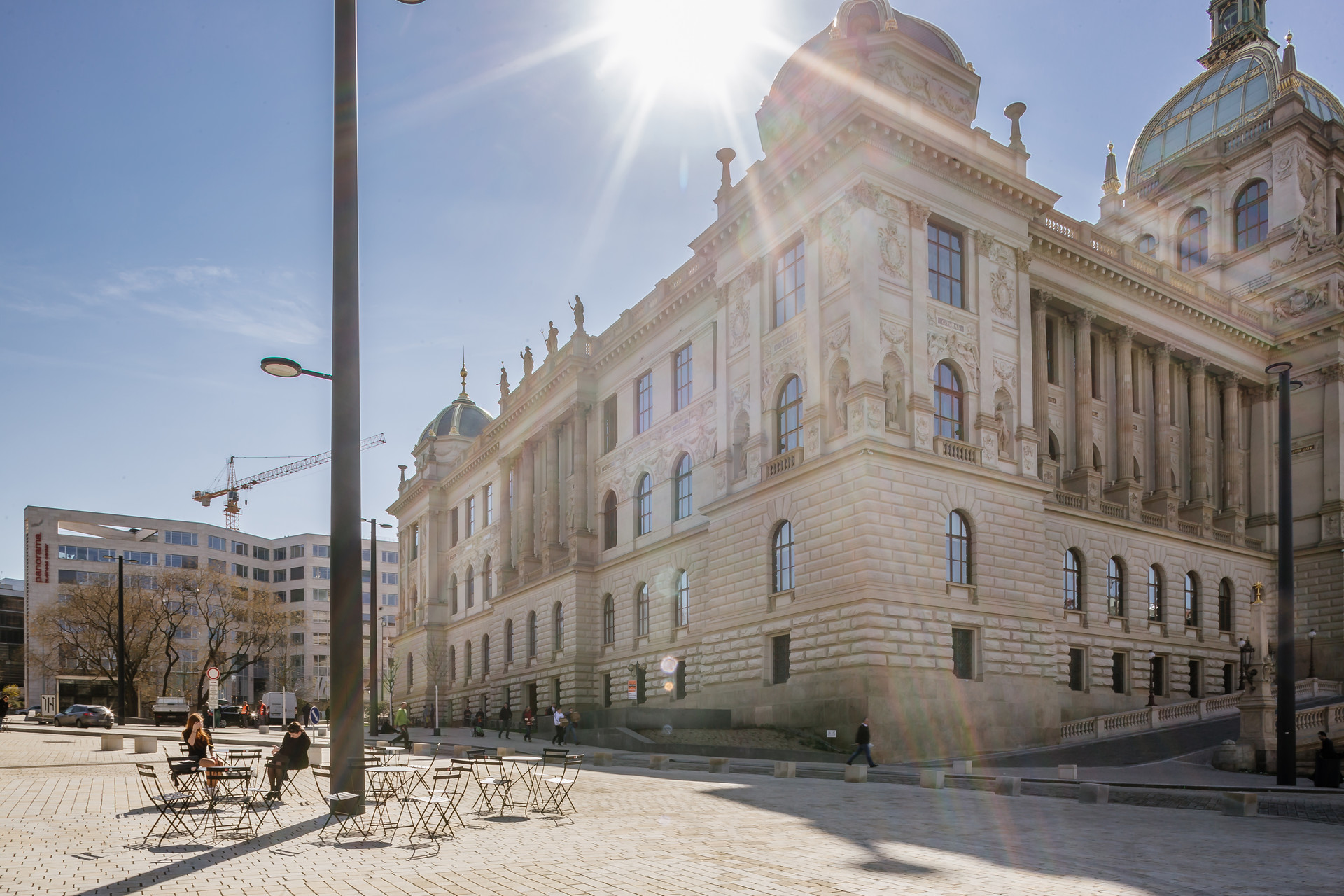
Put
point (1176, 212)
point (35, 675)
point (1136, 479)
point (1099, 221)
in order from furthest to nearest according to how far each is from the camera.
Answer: point (35, 675) → point (1099, 221) → point (1176, 212) → point (1136, 479)

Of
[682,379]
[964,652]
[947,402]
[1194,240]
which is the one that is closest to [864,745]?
[964,652]

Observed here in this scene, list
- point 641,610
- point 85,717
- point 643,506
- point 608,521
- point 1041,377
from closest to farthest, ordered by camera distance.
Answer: point 1041,377 < point 641,610 < point 643,506 < point 608,521 < point 85,717

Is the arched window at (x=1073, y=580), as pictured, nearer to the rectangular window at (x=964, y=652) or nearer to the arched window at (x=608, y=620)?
the rectangular window at (x=964, y=652)

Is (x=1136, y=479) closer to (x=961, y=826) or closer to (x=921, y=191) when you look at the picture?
(x=921, y=191)

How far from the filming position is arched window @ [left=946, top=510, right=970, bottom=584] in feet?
118

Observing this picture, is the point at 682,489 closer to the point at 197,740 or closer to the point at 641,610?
the point at 641,610

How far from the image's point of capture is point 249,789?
1989 centimetres

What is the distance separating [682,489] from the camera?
4841 centimetres

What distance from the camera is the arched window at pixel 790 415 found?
38.5m

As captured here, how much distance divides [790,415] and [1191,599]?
72.8 feet

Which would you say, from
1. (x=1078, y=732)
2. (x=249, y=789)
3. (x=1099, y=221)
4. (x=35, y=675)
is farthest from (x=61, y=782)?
(x=35, y=675)

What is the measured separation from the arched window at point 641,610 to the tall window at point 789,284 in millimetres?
16465

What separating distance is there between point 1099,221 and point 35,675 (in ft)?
319

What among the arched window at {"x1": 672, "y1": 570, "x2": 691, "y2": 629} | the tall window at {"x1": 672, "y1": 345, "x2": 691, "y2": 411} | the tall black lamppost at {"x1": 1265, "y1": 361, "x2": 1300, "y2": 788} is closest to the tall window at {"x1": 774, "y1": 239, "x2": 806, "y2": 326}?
the tall window at {"x1": 672, "y1": 345, "x2": 691, "y2": 411}
